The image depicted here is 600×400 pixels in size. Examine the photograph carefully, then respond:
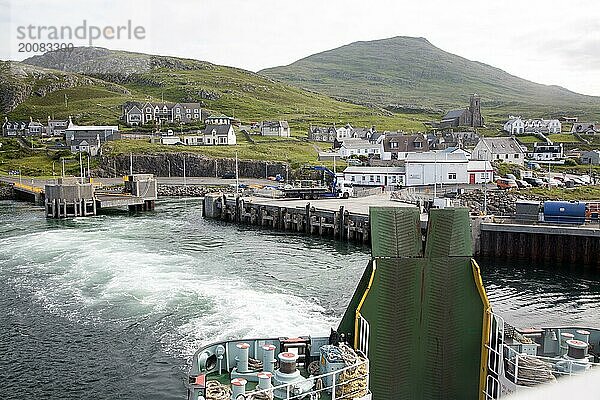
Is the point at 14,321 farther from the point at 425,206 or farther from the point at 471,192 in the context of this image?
the point at 471,192

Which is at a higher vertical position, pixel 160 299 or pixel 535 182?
pixel 535 182

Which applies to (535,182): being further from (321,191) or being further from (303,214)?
(303,214)

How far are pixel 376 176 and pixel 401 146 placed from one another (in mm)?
20710

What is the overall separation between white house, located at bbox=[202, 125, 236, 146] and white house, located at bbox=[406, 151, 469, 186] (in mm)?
56615

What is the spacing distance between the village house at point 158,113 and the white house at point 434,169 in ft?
300

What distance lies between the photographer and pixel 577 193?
61.2 meters

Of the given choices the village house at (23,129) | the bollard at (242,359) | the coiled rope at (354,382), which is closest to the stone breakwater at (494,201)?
the bollard at (242,359)

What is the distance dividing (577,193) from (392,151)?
34.7m

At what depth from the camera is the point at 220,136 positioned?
119 m

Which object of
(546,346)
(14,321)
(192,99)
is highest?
(192,99)

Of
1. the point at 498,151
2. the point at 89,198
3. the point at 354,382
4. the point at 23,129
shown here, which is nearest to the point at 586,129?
A: the point at 498,151

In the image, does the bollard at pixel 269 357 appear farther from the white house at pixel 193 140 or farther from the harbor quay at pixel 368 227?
the white house at pixel 193 140

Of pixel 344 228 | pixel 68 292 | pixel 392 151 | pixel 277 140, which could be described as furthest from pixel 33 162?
pixel 68 292

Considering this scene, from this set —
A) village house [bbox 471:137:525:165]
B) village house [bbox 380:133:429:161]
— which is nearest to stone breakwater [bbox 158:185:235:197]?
village house [bbox 380:133:429:161]
